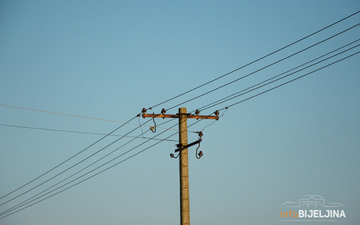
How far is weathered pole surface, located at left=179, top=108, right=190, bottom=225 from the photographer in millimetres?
19203

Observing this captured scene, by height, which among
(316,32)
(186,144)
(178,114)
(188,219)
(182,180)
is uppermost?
(316,32)

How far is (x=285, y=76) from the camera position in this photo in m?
18.1

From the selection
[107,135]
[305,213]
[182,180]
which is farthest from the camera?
[305,213]

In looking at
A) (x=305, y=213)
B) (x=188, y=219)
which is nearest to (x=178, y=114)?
(x=188, y=219)

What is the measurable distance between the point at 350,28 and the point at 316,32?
128cm

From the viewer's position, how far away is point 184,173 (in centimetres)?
1964

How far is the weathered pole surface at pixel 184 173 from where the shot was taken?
19203mm

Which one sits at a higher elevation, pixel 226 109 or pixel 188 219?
pixel 226 109

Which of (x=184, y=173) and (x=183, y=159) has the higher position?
(x=183, y=159)

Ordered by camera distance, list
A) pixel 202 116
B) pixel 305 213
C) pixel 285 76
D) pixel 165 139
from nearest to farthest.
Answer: pixel 285 76
pixel 202 116
pixel 165 139
pixel 305 213

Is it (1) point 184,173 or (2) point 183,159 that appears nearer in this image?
(1) point 184,173

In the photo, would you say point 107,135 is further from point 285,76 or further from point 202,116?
point 285,76

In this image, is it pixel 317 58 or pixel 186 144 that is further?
pixel 186 144

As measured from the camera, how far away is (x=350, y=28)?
15500 millimetres
